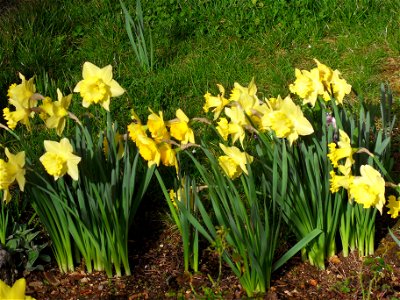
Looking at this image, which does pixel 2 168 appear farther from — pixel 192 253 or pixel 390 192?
pixel 390 192

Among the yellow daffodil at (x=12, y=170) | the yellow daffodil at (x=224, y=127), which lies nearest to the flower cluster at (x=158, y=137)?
the yellow daffodil at (x=224, y=127)

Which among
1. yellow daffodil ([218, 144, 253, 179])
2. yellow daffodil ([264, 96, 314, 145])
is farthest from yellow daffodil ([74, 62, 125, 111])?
yellow daffodil ([264, 96, 314, 145])

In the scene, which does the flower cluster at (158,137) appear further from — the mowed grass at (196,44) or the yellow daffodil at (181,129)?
the mowed grass at (196,44)

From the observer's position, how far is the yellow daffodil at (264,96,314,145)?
240cm

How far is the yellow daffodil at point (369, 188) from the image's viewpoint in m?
2.32

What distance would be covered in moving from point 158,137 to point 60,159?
32 cm

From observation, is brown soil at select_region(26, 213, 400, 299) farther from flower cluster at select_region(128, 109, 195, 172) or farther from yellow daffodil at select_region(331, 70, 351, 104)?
yellow daffodil at select_region(331, 70, 351, 104)

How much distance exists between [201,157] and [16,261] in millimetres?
981

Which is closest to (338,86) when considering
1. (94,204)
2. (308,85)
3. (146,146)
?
(308,85)

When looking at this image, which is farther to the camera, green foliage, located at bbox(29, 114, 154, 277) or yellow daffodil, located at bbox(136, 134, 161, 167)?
green foliage, located at bbox(29, 114, 154, 277)

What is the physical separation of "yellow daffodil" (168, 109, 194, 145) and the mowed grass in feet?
4.79

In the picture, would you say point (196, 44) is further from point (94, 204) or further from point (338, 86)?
point (94, 204)

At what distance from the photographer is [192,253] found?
288cm

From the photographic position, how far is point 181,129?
253cm
